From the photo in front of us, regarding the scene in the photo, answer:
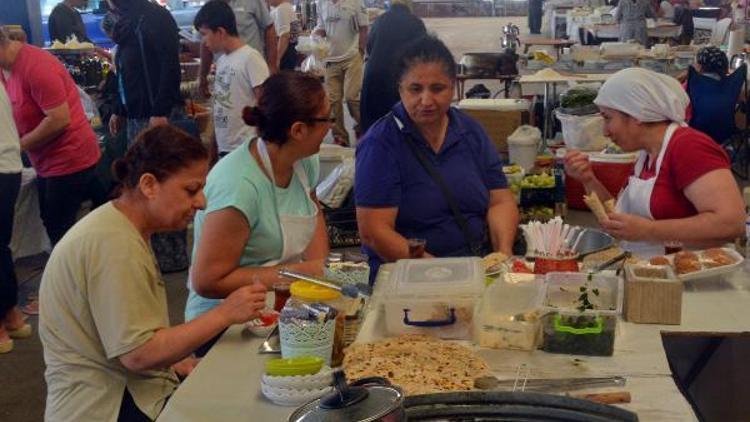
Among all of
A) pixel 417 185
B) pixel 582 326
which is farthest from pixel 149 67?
pixel 582 326

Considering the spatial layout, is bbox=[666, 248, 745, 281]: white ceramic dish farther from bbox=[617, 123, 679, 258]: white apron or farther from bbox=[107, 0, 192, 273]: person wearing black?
bbox=[107, 0, 192, 273]: person wearing black

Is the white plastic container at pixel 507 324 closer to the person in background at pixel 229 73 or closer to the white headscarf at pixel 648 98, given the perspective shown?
the white headscarf at pixel 648 98

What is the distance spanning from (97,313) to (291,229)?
81 centimetres

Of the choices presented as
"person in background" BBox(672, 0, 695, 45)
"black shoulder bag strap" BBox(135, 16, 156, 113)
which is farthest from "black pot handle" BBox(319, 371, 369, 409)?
"person in background" BBox(672, 0, 695, 45)

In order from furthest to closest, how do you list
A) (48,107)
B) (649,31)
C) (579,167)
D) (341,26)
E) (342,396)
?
(649,31) < (341,26) < (48,107) < (579,167) < (342,396)

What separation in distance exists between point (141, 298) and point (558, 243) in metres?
1.25

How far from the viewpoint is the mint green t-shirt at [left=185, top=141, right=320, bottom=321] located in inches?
103

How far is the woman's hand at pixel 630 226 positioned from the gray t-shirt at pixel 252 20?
423 centimetres

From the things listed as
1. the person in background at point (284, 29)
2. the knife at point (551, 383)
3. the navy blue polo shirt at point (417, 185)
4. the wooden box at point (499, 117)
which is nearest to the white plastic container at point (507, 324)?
the knife at point (551, 383)

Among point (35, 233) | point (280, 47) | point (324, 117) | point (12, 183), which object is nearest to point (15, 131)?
point (12, 183)

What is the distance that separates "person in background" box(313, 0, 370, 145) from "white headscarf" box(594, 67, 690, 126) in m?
5.50

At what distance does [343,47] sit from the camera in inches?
337

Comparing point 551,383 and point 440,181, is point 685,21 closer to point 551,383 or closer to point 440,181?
point 440,181

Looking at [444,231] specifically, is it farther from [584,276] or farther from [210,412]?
[210,412]
